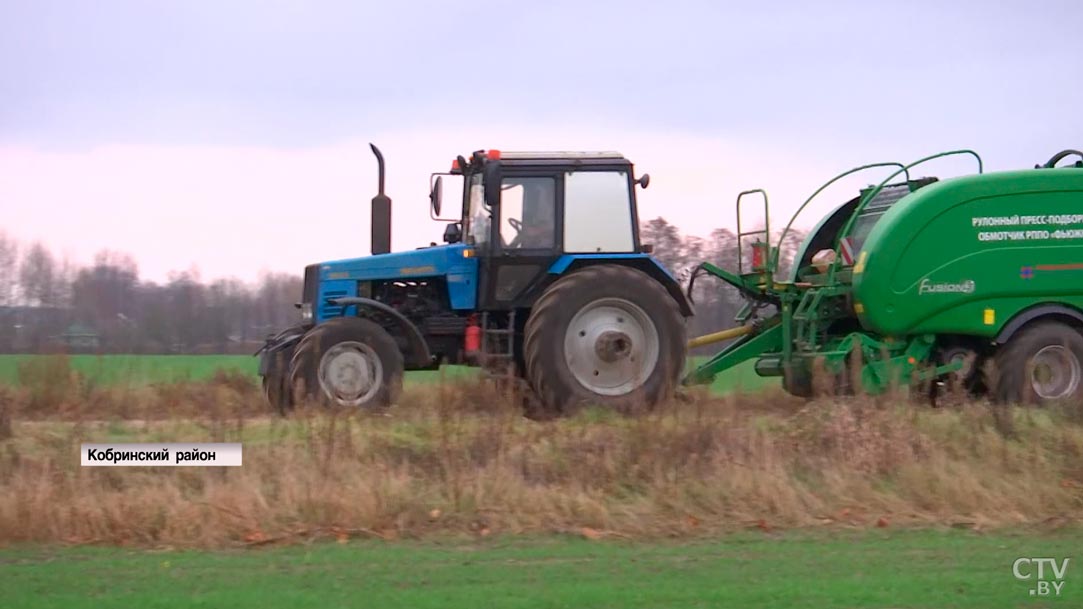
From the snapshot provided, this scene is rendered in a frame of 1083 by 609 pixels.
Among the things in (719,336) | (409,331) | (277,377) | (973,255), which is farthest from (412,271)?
(973,255)

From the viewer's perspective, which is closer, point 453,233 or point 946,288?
point 946,288

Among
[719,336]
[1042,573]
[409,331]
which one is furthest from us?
[719,336]

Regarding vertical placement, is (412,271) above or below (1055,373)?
above

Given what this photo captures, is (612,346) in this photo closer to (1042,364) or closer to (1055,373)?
(1042,364)

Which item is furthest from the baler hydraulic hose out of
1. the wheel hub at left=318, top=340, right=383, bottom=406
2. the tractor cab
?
the wheel hub at left=318, top=340, right=383, bottom=406

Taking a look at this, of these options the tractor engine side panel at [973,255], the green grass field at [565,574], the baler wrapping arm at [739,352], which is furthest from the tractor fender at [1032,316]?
the green grass field at [565,574]

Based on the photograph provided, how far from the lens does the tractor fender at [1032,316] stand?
1270 cm

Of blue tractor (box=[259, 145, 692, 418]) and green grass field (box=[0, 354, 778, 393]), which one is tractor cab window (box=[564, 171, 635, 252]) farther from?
green grass field (box=[0, 354, 778, 393])

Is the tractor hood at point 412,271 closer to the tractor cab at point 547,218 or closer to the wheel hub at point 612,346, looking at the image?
the tractor cab at point 547,218

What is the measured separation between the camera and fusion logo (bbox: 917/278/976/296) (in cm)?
1254

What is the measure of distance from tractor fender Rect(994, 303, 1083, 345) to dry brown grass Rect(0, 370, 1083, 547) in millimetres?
1725

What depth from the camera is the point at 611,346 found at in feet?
40.9

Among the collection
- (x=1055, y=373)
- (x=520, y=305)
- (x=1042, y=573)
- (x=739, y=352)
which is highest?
(x=520, y=305)

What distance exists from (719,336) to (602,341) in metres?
1.94
